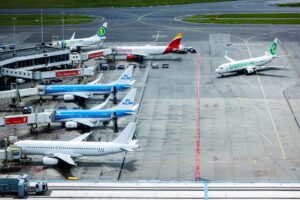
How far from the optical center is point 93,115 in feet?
417

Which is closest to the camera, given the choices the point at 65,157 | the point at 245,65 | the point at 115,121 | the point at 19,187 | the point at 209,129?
the point at 19,187

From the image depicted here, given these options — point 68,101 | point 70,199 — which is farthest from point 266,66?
point 70,199

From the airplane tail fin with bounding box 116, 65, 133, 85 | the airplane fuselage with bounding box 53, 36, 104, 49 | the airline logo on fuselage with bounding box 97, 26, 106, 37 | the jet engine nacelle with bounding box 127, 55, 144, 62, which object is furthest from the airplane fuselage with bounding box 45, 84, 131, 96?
the airline logo on fuselage with bounding box 97, 26, 106, 37

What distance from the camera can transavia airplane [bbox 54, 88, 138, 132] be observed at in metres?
127

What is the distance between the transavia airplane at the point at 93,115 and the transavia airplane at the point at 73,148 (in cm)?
1679

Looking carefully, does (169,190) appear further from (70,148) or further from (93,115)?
(93,115)

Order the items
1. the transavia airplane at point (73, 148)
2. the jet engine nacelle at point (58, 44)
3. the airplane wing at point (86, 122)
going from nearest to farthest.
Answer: the transavia airplane at point (73, 148)
the airplane wing at point (86, 122)
the jet engine nacelle at point (58, 44)

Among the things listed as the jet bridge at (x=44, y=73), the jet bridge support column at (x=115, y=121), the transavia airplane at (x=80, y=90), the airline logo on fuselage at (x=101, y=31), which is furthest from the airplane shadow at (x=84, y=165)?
the airline logo on fuselage at (x=101, y=31)

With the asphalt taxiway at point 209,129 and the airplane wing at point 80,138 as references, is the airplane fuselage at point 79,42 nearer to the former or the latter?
the asphalt taxiway at point 209,129

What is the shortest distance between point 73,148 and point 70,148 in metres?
0.49

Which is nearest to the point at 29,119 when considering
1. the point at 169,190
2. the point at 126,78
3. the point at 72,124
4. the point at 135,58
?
the point at 72,124

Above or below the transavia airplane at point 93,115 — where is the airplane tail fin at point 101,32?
above

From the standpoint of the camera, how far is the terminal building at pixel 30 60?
15988 cm

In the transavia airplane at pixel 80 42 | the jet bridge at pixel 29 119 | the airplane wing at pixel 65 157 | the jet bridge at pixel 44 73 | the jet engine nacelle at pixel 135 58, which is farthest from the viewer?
the transavia airplane at pixel 80 42
